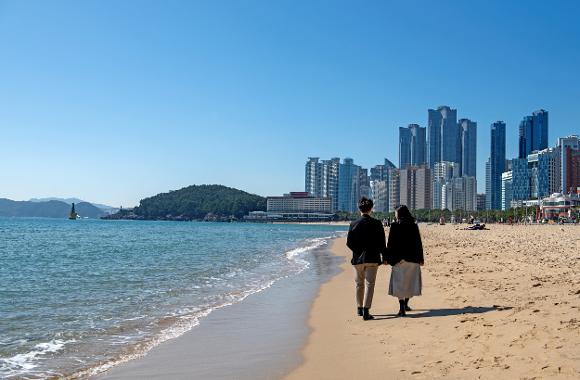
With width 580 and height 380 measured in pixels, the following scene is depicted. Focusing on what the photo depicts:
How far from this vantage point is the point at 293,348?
659 cm

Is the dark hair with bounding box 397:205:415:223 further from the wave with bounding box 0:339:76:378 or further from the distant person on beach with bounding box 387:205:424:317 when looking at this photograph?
the wave with bounding box 0:339:76:378

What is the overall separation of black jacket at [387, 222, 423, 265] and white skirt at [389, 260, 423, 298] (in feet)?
0.37

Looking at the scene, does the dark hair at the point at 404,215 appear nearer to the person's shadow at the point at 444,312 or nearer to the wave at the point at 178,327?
the person's shadow at the point at 444,312

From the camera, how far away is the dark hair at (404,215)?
8.46 m

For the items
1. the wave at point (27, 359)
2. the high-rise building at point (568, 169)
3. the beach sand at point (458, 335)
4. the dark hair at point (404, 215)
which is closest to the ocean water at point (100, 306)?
the wave at point (27, 359)

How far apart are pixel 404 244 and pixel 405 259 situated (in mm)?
236

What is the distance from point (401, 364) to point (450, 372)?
604 millimetres

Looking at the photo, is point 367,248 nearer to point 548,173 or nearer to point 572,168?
point 572,168

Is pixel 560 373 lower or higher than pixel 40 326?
higher

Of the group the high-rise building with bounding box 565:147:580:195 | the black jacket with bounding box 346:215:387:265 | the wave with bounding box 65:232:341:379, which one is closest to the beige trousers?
the black jacket with bounding box 346:215:387:265

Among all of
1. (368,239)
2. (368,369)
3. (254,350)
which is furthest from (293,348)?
(368,239)

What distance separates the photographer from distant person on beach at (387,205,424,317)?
27.2 feet

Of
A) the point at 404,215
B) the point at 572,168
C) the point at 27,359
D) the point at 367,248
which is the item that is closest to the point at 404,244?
the point at 404,215

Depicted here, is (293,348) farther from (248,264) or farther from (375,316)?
(248,264)
